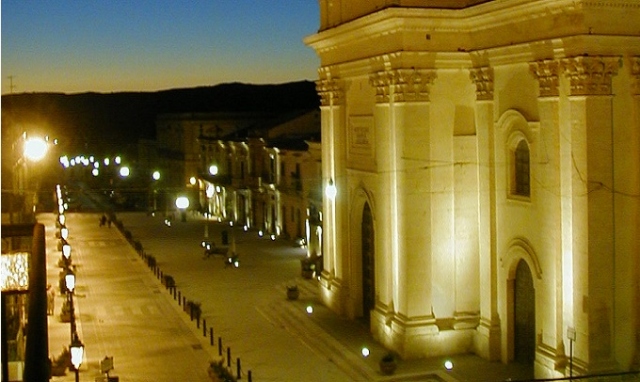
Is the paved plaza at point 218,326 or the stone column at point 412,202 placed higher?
the stone column at point 412,202

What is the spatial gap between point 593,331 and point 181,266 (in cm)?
2929

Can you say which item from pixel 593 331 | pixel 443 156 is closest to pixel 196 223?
pixel 443 156

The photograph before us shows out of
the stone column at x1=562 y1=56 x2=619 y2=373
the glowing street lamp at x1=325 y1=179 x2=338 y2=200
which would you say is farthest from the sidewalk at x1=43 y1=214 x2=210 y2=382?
the stone column at x1=562 y1=56 x2=619 y2=373

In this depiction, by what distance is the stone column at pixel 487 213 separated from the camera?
79.9 ft

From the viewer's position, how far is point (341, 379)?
24109 mm

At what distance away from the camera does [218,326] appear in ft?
102

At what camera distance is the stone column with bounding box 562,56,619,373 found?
1998 centimetres

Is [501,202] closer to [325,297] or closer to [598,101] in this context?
[598,101]

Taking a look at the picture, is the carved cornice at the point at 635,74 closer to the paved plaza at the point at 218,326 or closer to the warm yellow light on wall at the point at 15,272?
the paved plaza at the point at 218,326

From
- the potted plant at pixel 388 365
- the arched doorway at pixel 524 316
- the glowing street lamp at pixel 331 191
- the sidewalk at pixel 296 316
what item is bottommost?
the sidewalk at pixel 296 316

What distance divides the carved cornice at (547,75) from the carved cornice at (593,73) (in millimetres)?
626

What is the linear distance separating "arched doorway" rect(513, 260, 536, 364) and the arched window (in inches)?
71.4

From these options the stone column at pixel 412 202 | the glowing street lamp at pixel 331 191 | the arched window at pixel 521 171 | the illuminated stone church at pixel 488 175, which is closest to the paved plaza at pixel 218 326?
the stone column at pixel 412 202

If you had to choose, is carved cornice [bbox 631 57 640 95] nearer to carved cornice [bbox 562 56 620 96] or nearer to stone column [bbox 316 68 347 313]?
carved cornice [bbox 562 56 620 96]
